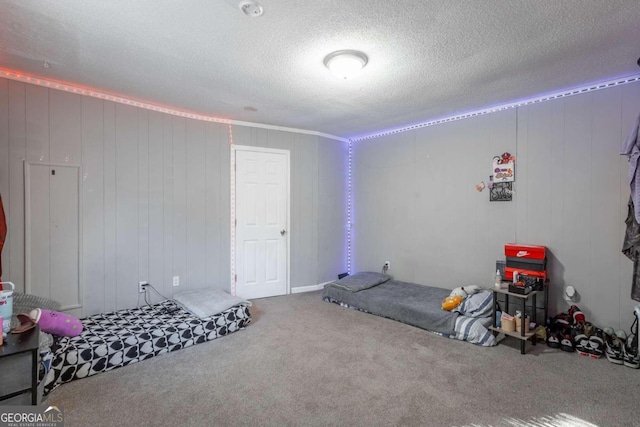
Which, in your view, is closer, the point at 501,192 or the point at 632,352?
the point at 632,352

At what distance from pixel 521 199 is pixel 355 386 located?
268 cm

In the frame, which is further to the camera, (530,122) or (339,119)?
(339,119)

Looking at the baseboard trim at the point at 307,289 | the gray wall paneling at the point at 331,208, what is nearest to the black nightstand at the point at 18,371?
the baseboard trim at the point at 307,289

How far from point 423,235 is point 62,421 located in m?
3.98

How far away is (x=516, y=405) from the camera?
6.65 feet

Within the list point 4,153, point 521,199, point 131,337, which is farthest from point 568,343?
point 4,153

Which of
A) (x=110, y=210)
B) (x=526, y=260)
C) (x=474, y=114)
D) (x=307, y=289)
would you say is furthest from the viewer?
(x=307, y=289)

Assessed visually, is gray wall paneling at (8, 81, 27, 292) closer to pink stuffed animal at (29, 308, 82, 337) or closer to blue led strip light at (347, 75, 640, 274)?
pink stuffed animal at (29, 308, 82, 337)

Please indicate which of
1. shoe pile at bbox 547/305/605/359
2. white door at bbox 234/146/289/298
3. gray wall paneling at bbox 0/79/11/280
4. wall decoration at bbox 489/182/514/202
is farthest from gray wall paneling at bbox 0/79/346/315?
shoe pile at bbox 547/305/605/359

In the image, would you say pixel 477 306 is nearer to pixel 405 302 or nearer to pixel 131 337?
pixel 405 302

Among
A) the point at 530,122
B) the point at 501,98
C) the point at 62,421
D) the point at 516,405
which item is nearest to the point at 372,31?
the point at 501,98

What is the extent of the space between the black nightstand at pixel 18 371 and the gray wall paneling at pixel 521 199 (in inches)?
157

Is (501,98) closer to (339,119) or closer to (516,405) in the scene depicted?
(339,119)

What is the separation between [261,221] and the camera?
445 cm
